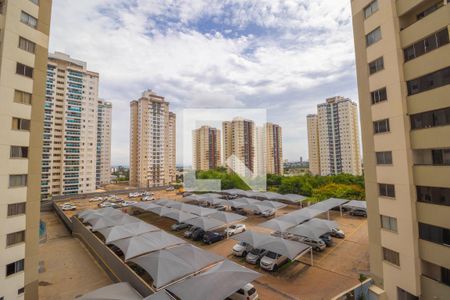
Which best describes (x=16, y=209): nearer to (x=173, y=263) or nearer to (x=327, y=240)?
(x=173, y=263)

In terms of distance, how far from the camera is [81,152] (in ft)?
168

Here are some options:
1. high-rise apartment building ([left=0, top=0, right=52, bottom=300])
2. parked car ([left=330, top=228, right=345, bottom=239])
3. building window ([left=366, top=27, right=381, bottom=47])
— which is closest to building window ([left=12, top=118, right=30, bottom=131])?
high-rise apartment building ([left=0, top=0, right=52, bottom=300])

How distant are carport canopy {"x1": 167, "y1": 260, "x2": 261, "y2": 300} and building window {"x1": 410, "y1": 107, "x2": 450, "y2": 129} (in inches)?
387

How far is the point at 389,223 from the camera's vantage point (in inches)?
420

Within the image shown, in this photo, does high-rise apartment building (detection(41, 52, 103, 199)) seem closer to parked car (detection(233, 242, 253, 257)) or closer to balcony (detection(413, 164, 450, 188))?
parked car (detection(233, 242, 253, 257))

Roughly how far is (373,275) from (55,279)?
18.4 metres

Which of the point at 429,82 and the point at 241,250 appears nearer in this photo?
the point at 429,82

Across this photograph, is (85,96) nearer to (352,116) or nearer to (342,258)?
(342,258)

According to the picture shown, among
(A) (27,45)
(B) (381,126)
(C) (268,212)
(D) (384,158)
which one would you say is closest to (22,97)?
(A) (27,45)

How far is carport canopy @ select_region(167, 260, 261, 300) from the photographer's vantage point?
30.7 feet

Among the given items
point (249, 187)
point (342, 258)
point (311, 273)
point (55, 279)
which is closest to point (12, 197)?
point (55, 279)

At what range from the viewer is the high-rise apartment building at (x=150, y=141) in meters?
63.2

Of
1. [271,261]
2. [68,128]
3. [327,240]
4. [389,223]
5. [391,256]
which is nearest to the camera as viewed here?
[391,256]

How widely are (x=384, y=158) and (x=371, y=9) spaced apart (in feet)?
24.6
